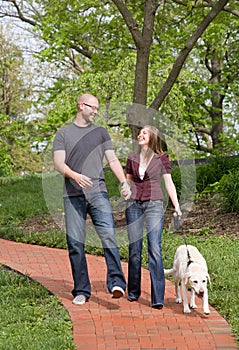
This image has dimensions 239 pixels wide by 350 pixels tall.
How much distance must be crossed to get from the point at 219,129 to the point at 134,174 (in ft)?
64.9

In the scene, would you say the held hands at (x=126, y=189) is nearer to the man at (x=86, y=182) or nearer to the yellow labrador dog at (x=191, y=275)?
the man at (x=86, y=182)

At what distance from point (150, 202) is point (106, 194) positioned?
1.36ft

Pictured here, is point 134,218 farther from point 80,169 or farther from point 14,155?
point 14,155

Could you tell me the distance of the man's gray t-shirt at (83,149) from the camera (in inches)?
256

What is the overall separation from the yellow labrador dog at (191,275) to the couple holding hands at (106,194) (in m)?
0.20

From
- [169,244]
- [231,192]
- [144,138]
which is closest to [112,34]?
[231,192]

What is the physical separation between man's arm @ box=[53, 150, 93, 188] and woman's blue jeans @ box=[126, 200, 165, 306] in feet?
1.84

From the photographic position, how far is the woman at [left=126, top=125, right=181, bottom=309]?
21.8 feet

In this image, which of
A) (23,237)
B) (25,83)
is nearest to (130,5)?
(23,237)

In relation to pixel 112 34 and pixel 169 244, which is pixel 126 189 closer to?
pixel 169 244

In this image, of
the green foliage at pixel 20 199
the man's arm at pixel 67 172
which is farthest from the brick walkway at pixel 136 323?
the green foliage at pixel 20 199

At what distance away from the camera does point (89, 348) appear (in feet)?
18.3

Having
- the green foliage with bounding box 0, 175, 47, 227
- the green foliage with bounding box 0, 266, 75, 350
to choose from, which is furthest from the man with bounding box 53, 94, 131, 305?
the green foliage with bounding box 0, 175, 47, 227

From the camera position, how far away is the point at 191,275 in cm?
631
